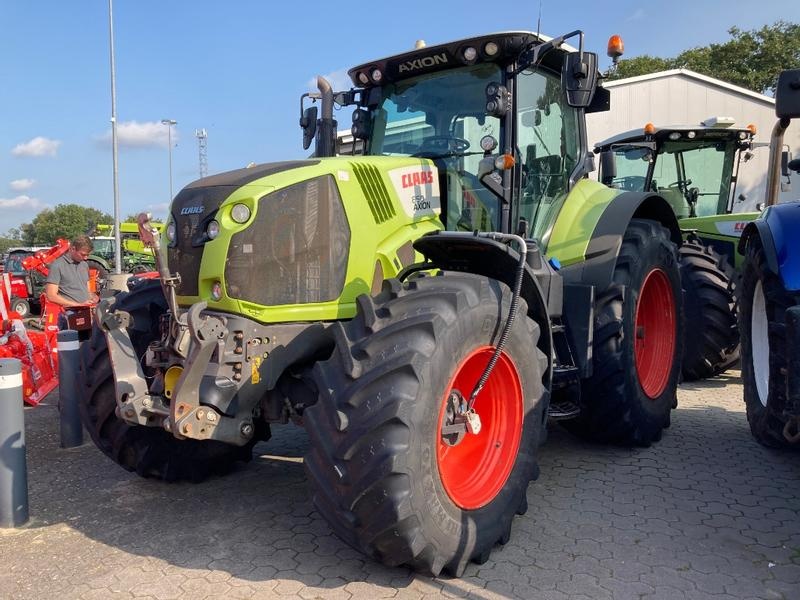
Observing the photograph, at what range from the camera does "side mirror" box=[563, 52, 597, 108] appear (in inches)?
160

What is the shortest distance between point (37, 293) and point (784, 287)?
56.0ft

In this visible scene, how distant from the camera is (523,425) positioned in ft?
11.2

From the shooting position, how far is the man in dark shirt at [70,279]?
25.2 feet

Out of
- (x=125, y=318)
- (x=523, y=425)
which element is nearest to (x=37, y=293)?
(x=125, y=318)

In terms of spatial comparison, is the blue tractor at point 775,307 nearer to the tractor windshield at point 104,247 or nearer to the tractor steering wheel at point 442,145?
the tractor steering wheel at point 442,145

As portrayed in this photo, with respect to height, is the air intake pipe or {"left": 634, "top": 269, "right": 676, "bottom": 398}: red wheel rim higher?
the air intake pipe

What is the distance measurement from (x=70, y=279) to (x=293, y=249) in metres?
5.63

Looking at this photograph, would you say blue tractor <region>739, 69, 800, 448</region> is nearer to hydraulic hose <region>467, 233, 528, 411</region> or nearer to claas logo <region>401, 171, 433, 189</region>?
hydraulic hose <region>467, 233, 528, 411</region>

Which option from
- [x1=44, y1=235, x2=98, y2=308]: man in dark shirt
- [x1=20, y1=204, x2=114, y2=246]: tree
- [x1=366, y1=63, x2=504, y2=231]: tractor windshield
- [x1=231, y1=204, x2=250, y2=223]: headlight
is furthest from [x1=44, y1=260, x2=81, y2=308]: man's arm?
[x1=20, y1=204, x2=114, y2=246]: tree

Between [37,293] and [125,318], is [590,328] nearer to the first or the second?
[125,318]

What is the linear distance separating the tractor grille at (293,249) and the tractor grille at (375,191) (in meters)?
0.23

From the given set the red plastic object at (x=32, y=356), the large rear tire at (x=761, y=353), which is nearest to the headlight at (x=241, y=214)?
the large rear tire at (x=761, y=353)

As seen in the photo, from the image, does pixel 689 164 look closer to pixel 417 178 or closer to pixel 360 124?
pixel 360 124

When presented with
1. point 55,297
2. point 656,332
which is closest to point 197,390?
point 656,332
